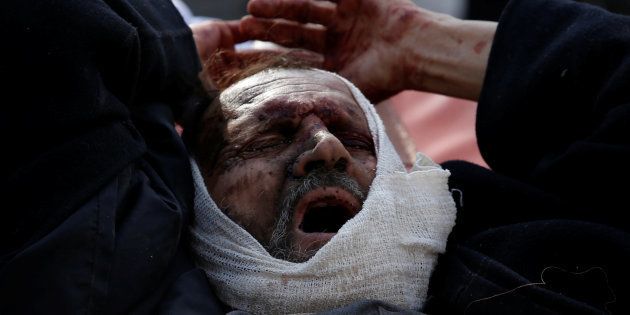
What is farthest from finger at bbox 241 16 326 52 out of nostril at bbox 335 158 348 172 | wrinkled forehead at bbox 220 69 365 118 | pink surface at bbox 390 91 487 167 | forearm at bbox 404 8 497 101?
nostril at bbox 335 158 348 172

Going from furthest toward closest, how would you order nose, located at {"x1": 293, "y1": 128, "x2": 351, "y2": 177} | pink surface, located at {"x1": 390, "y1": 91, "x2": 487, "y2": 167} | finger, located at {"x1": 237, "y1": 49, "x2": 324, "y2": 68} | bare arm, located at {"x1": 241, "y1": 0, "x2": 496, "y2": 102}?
1. pink surface, located at {"x1": 390, "y1": 91, "x2": 487, "y2": 167}
2. bare arm, located at {"x1": 241, "y1": 0, "x2": 496, "y2": 102}
3. finger, located at {"x1": 237, "y1": 49, "x2": 324, "y2": 68}
4. nose, located at {"x1": 293, "y1": 128, "x2": 351, "y2": 177}

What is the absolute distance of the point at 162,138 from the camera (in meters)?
1.78

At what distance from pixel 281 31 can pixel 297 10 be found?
8 cm

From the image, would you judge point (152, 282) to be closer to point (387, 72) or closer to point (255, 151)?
point (255, 151)

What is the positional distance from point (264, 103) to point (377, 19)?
2.44 feet

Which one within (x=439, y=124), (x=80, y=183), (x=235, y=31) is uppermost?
(x=80, y=183)

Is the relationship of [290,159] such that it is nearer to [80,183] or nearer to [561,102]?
[80,183]

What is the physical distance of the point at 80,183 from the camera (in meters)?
1.45

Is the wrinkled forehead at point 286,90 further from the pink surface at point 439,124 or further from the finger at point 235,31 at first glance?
the pink surface at point 439,124

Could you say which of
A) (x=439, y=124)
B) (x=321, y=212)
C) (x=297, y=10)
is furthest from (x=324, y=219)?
(x=439, y=124)

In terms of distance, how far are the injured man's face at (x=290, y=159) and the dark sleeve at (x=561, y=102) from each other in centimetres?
38

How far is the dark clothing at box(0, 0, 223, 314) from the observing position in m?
1.37

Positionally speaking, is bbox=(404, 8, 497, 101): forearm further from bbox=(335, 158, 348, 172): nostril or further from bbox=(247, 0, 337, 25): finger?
bbox=(335, 158, 348, 172): nostril

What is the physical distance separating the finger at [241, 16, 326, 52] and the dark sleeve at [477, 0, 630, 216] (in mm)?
642
